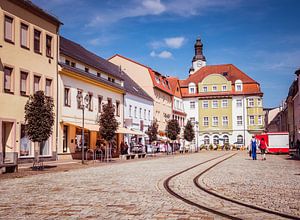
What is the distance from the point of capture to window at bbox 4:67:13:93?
83.3 ft

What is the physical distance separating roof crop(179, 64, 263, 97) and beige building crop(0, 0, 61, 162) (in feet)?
175

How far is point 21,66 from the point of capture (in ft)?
87.9

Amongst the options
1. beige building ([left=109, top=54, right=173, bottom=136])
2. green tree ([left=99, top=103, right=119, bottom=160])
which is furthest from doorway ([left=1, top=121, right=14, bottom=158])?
beige building ([left=109, top=54, right=173, bottom=136])

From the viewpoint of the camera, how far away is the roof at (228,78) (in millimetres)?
77562

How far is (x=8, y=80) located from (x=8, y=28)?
319cm

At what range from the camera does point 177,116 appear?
2945 inches

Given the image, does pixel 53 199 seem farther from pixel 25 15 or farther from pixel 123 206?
pixel 25 15

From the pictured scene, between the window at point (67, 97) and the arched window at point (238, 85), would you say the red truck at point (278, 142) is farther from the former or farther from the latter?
the arched window at point (238, 85)

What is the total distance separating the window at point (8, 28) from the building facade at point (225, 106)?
53.7m

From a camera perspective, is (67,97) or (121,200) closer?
(121,200)

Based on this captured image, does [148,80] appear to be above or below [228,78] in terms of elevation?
below

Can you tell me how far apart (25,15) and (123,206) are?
70.3 ft

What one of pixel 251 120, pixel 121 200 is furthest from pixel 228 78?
pixel 121 200

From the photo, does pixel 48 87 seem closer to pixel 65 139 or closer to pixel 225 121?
pixel 65 139
